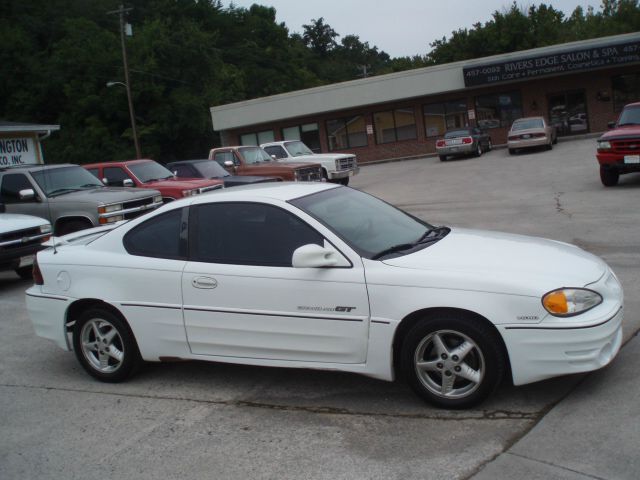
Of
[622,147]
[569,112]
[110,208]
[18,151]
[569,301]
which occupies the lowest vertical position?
[569,301]

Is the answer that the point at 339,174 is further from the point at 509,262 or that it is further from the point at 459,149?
the point at 509,262

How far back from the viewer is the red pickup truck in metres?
15.2

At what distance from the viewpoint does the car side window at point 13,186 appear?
13.2 meters

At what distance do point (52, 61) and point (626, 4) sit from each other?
52260 millimetres

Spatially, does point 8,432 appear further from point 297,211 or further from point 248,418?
point 297,211

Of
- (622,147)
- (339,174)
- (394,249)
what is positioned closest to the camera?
(394,249)

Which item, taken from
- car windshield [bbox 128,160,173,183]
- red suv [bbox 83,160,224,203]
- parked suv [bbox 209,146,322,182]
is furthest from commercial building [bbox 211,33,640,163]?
red suv [bbox 83,160,224,203]

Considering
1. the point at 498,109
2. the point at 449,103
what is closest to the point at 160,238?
the point at 498,109

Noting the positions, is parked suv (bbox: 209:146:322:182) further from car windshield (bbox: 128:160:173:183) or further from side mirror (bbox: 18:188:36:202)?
side mirror (bbox: 18:188:36:202)

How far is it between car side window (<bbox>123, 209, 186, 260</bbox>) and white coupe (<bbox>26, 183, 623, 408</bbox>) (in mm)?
11

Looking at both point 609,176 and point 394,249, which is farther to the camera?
point 609,176

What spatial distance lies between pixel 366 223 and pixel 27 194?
912 centimetres

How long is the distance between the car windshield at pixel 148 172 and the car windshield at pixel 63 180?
74.9 inches

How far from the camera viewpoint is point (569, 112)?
1467 inches
